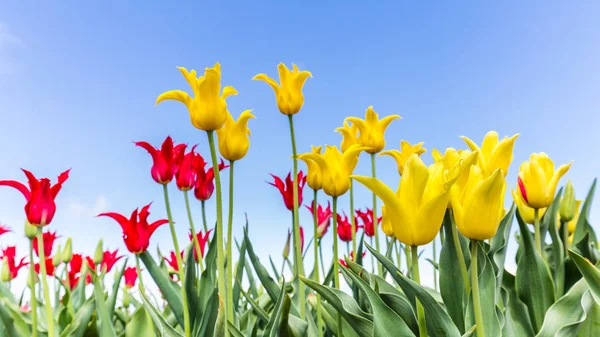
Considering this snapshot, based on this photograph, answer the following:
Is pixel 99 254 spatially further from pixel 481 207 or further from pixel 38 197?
pixel 481 207

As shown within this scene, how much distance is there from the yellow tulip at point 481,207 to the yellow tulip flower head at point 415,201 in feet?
0.22

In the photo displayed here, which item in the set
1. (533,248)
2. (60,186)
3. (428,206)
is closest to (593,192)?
(533,248)

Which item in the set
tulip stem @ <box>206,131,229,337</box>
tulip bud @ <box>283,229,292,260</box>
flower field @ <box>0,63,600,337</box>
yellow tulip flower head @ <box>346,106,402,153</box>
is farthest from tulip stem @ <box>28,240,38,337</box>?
yellow tulip flower head @ <box>346,106,402,153</box>

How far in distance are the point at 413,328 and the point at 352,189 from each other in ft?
3.21

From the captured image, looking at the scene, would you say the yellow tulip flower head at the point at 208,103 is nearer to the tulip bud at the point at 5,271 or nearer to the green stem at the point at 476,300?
the green stem at the point at 476,300

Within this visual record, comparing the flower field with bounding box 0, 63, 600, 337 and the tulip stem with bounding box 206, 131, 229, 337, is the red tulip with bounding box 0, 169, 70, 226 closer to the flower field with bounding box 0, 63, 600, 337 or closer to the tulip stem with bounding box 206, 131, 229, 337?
the flower field with bounding box 0, 63, 600, 337

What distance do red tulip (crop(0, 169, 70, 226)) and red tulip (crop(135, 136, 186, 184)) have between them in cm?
43

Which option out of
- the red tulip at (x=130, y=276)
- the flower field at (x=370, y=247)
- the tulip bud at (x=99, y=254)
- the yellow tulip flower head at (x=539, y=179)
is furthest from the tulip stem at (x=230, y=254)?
the red tulip at (x=130, y=276)

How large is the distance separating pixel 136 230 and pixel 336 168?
865 mm

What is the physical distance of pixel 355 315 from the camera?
60.4 inches

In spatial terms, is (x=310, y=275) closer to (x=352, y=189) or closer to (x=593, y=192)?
(x=352, y=189)

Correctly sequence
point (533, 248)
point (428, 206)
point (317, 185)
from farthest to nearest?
1. point (317, 185)
2. point (533, 248)
3. point (428, 206)

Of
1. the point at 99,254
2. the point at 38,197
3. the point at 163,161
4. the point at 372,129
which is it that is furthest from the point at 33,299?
the point at 372,129

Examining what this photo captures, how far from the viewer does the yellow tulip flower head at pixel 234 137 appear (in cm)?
192
